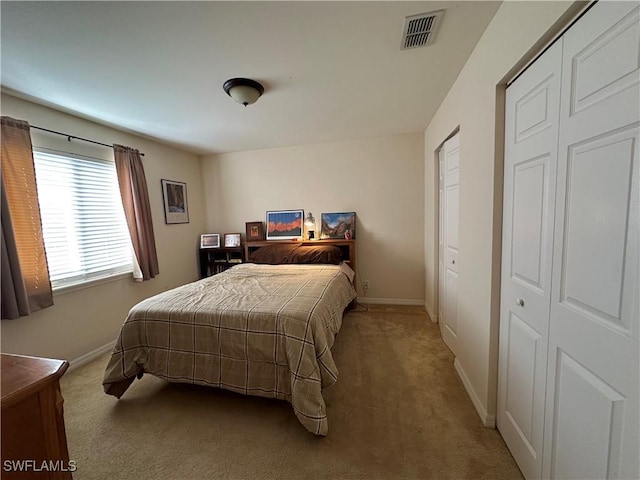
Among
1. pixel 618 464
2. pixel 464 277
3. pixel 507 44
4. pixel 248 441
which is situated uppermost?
pixel 507 44

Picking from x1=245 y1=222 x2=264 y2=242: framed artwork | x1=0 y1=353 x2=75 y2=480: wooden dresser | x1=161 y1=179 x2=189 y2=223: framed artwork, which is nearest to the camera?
x1=0 y1=353 x2=75 y2=480: wooden dresser

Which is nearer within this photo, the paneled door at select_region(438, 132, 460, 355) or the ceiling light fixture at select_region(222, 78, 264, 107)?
the ceiling light fixture at select_region(222, 78, 264, 107)

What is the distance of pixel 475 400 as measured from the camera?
171cm

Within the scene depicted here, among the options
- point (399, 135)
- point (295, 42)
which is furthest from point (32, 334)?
point (399, 135)

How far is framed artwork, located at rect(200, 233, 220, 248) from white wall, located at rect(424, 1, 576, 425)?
139 inches

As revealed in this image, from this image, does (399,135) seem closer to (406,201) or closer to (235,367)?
(406,201)

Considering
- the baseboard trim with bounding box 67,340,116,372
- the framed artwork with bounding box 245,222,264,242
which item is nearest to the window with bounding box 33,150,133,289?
the baseboard trim with bounding box 67,340,116,372

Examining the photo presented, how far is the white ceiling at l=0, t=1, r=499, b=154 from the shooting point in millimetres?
1321

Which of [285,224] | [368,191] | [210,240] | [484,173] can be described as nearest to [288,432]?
[484,173]

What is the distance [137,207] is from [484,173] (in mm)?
3466

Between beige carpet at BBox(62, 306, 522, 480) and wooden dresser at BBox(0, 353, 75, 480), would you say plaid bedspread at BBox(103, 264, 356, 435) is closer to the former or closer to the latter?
beige carpet at BBox(62, 306, 522, 480)

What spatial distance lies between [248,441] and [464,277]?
6.11ft

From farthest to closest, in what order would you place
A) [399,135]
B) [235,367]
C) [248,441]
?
[399,135]
[235,367]
[248,441]

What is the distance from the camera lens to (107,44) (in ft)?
4.99
